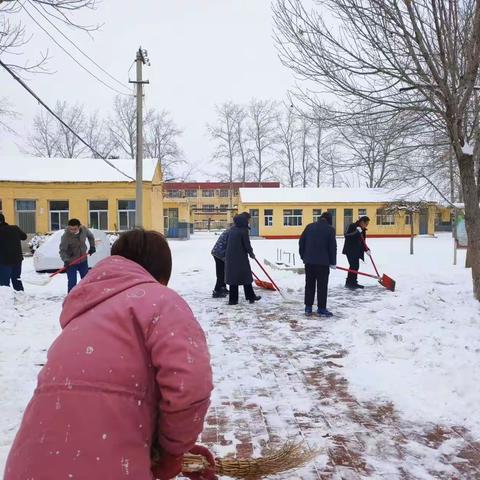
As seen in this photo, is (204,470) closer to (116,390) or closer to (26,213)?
(116,390)

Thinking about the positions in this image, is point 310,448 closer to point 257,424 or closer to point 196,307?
point 257,424

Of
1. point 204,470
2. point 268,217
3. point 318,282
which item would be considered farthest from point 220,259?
point 268,217

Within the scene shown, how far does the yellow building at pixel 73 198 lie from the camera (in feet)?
90.5

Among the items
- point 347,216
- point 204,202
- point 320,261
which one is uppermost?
point 204,202

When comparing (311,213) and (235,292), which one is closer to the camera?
(235,292)

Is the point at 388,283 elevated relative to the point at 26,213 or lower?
lower

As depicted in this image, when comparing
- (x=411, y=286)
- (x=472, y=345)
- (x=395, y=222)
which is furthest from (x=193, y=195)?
(x=472, y=345)

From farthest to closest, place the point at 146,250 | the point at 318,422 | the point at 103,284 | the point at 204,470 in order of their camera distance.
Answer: the point at 318,422
the point at 204,470
the point at 146,250
the point at 103,284

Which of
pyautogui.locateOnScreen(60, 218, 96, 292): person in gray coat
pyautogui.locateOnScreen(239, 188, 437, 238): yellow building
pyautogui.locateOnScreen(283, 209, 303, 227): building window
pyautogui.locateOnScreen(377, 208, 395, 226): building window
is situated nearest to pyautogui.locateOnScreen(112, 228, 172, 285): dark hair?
pyautogui.locateOnScreen(60, 218, 96, 292): person in gray coat

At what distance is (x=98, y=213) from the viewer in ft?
94.7

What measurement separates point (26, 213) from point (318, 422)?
27563 mm

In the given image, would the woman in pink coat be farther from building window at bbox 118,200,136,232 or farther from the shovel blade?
building window at bbox 118,200,136,232

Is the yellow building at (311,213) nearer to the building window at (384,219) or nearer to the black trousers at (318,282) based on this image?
the building window at (384,219)

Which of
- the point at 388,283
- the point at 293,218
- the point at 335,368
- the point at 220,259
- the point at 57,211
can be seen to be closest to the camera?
the point at 335,368
